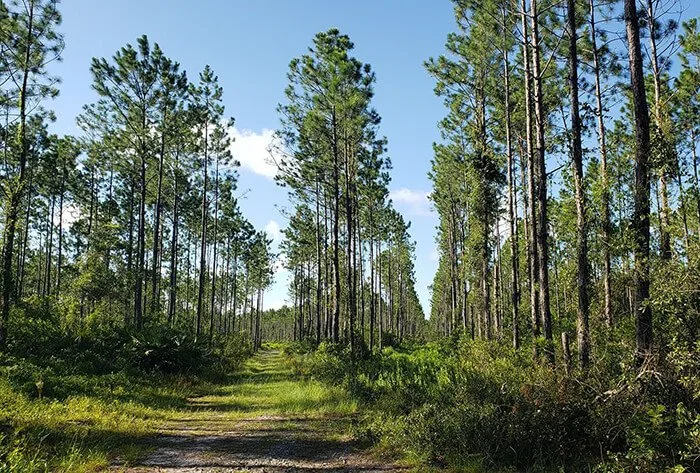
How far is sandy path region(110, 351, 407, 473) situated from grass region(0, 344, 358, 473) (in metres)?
0.08

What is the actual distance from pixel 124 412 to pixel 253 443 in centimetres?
338

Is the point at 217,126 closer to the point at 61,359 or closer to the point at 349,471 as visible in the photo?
the point at 61,359

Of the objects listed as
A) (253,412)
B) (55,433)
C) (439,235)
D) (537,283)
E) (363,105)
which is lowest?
(253,412)

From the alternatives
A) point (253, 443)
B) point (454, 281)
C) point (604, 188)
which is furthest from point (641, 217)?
point (454, 281)

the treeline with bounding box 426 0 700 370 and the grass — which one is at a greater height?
the treeline with bounding box 426 0 700 370

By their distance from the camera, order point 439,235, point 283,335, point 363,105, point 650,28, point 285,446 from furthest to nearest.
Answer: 1. point 283,335
2. point 439,235
3. point 363,105
4. point 650,28
5. point 285,446

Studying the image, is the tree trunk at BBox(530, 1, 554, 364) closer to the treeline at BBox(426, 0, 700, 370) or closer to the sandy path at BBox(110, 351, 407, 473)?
the treeline at BBox(426, 0, 700, 370)

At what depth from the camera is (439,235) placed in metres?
40.0

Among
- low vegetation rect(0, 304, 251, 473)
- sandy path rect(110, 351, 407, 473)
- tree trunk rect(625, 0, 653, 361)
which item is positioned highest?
tree trunk rect(625, 0, 653, 361)

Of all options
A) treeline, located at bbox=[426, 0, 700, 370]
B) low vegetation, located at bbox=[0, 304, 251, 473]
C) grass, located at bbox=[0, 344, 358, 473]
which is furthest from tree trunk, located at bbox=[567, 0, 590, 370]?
low vegetation, located at bbox=[0, 304, 251, 473]

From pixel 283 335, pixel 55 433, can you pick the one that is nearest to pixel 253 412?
pixel 55 433

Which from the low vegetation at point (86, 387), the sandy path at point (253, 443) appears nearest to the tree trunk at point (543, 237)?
the sandy path at point (253, 443)

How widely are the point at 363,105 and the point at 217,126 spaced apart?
10.1 metres

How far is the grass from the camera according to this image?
5.90 metres
